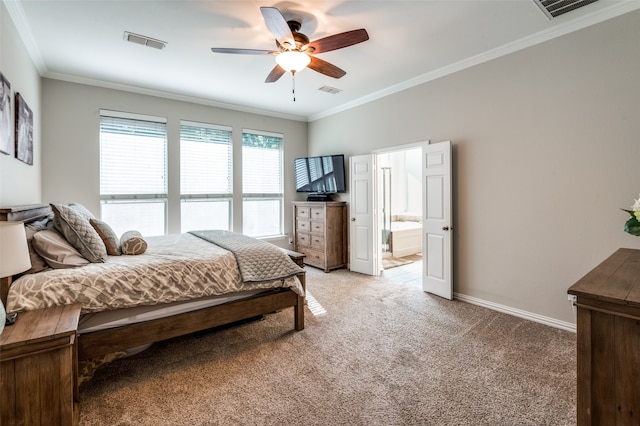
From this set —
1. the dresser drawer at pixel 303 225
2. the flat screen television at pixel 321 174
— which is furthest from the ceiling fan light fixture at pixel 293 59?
the dresser drawer at pixel 303 225

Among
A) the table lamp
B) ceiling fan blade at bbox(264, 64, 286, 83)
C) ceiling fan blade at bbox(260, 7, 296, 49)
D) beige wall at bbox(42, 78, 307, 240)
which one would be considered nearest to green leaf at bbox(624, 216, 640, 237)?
ceiling fan blade at bbox(260, 7, 296, 49)

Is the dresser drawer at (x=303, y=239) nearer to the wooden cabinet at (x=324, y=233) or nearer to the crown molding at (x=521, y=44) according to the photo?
the wooden cabinet at (x=324, y=233)

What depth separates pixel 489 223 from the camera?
11.3 ft

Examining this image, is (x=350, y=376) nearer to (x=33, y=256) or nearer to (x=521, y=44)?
(x=33, y=256)

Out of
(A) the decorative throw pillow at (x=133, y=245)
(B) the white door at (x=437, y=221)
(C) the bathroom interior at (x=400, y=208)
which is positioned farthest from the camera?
(C) the bathroom interior at (x=400, y=208)

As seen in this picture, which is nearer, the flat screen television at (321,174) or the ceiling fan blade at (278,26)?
the ceiling fan blade at (278,26)

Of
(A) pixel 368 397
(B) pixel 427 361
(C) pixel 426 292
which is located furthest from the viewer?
(C) pixel 426 292

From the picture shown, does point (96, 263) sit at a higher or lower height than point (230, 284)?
higher

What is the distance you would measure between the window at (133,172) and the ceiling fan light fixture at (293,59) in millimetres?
2832

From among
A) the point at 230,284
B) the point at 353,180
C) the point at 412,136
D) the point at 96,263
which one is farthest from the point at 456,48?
the point at 96,263

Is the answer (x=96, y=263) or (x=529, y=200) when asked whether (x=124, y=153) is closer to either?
(x=96, y=263)

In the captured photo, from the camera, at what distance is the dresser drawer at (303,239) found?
5410mm

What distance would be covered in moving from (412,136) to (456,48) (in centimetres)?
121

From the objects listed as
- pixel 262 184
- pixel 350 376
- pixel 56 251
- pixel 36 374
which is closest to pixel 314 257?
pixel 262 184
